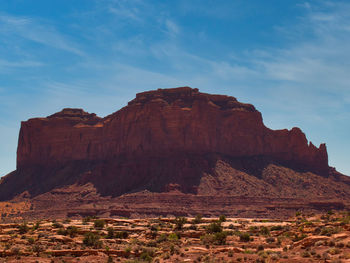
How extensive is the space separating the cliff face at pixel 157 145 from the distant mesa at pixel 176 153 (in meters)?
0.22

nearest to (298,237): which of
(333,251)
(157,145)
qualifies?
(333,251)

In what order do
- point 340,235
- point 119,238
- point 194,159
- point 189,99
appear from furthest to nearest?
1. point 189,99
2. point 194,159
3. point 119,238
4. point 340,235

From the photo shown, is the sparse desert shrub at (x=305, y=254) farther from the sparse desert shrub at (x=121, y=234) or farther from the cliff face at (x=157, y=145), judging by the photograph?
the cliff face at (x=157, y=145)

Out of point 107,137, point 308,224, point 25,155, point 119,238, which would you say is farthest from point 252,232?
point 25,155

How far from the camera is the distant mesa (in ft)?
325

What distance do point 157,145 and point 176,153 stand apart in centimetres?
477

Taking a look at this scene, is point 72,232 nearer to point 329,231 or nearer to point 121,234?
point 121,234

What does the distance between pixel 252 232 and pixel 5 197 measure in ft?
289

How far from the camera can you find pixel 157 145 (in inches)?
4205

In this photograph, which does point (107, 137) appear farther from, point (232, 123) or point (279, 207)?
point (279, 207)

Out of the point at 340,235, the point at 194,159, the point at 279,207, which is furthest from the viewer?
the point at 194,159

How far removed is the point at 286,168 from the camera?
110 m

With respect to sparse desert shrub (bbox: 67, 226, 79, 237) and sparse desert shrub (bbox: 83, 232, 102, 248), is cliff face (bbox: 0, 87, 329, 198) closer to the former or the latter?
sparse desert shrub (bbox: 67, 226, 79, 237)

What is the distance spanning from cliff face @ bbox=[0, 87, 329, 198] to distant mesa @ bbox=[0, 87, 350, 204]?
0.71 feet
